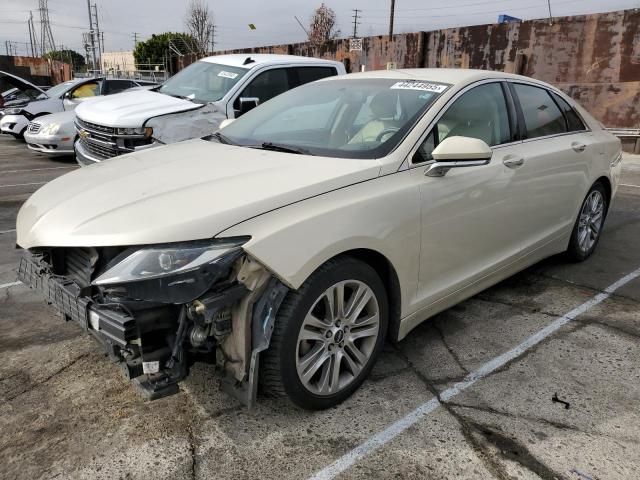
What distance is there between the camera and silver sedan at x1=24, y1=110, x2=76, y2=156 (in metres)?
10.0

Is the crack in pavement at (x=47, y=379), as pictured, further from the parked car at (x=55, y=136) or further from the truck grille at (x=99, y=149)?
the parked car at (x=55, y=136)

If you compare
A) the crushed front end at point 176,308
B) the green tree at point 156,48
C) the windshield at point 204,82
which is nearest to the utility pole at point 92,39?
the green tree at point 156,48

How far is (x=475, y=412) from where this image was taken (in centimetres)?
272

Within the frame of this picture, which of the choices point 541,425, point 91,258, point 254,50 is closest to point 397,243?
point 541,425

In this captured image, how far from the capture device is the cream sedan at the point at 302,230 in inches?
86.8

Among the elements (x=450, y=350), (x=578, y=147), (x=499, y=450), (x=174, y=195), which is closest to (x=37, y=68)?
(x=578, y=147)

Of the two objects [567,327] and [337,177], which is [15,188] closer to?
[337,177]

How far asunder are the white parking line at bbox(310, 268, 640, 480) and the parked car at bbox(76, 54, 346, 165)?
4417 millimetres

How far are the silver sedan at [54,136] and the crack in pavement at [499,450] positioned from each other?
31.3 feet

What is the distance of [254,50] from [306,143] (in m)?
21.9

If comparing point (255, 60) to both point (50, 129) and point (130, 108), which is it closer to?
point (130, 108)

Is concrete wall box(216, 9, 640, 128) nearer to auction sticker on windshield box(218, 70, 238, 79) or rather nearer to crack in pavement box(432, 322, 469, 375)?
auction sticker on windshield box(218, 70, 238, 79)

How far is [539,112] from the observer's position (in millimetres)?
4105

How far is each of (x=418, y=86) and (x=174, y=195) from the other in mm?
1748
